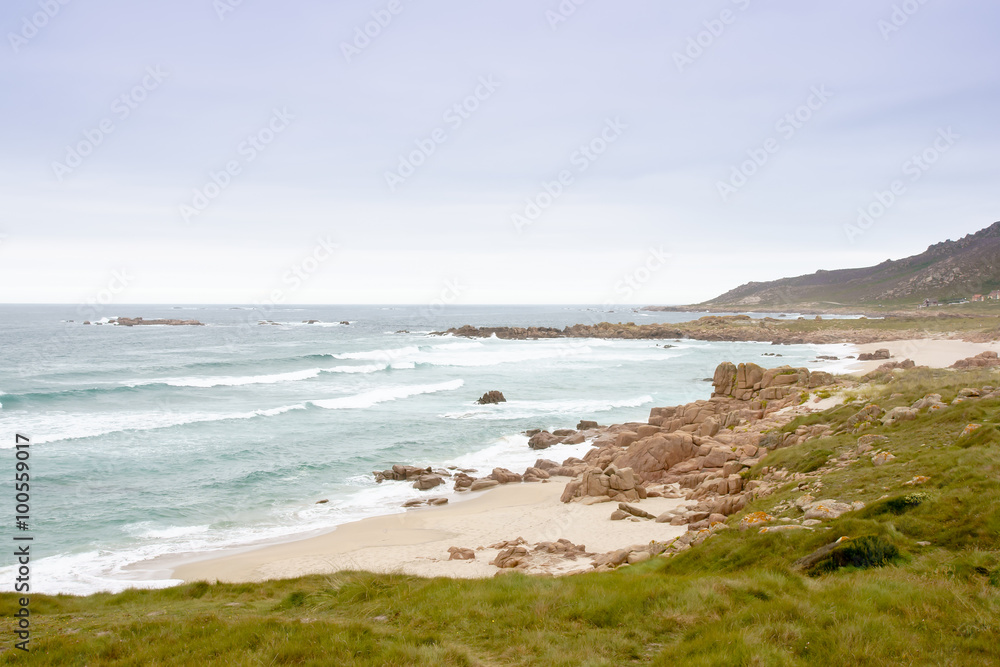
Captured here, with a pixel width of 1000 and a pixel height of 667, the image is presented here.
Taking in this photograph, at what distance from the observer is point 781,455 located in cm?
1617

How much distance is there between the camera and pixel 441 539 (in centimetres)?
1692

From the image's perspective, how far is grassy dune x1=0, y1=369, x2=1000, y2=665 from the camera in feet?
19.8

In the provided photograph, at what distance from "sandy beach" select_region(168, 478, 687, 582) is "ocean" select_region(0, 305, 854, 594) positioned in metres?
1.42

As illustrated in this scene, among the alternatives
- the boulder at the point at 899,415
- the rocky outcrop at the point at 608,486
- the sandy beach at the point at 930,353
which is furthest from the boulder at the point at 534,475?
the sandy beach at the point at 930,353

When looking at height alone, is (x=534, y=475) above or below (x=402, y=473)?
below

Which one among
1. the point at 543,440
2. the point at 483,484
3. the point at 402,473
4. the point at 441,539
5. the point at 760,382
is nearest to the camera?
the point at 441,539

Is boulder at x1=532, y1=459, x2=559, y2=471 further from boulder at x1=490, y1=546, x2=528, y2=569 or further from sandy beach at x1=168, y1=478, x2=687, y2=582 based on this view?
boulder at x1=490, y1=546, x2=528, y2=569

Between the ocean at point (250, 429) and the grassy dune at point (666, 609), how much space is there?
6596 mm

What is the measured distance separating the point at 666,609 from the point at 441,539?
10772 mm

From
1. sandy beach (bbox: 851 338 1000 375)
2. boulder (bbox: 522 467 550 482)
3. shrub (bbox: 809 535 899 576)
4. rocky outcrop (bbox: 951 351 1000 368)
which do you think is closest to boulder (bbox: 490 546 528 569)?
shrub (bbox: 809 535 899 576)

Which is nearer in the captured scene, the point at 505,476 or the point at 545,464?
the point at 505,476

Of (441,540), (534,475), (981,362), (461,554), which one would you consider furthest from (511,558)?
(981,362)

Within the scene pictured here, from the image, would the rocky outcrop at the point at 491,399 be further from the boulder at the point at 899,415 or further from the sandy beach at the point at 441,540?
the boulder at the point at 899,415

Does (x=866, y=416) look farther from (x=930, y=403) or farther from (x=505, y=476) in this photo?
(x=505, y=476)
